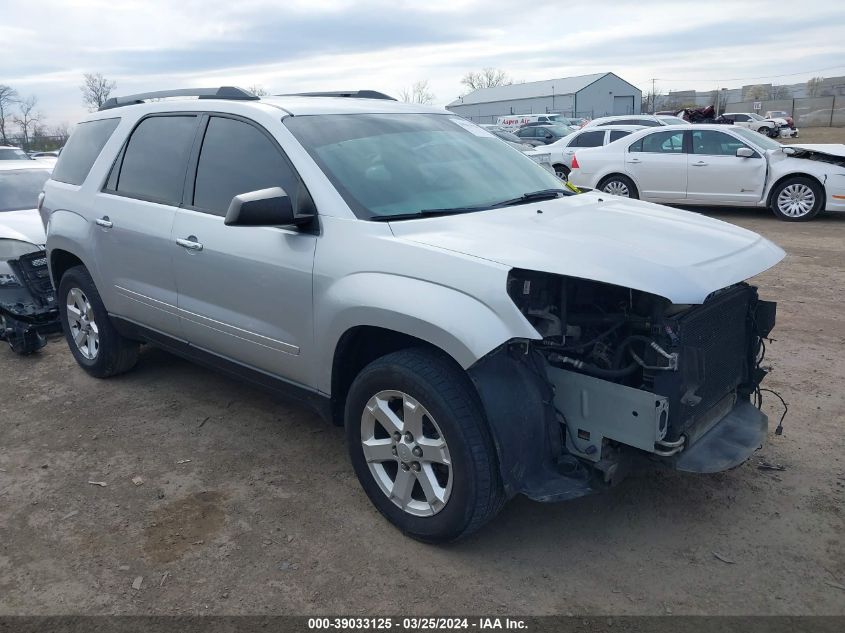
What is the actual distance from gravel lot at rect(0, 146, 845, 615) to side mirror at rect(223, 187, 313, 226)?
1.41m

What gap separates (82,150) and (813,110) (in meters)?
52.2

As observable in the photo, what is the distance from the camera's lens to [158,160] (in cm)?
441

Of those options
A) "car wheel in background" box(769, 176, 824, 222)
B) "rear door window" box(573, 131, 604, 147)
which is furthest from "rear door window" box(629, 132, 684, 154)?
"rear door window" box(573, 131, 604, 147)

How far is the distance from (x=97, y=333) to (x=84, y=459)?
128 centimetres

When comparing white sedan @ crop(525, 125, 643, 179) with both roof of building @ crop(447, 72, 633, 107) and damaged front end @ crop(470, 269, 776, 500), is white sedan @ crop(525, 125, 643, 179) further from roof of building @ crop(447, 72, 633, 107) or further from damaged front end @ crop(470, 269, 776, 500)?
roof of building @ crop(447, 72, 633, 107)

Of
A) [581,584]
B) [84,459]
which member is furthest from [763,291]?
[84,459]

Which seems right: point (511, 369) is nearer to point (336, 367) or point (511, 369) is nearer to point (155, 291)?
point (336, 367)

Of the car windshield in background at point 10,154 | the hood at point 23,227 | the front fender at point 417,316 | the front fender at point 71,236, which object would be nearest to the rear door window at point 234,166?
the front fender at point 417,316

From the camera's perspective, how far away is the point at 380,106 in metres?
4.29

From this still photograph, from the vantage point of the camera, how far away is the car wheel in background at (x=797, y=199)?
1138 cm

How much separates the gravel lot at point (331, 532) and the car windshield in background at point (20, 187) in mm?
3739

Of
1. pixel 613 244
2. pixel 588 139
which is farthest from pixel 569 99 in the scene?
pixel 613 244

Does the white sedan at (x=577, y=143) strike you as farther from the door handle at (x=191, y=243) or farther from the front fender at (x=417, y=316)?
the front fender at (x=417, y=316)

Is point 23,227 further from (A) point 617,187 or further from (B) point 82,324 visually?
(A) point 617,187
